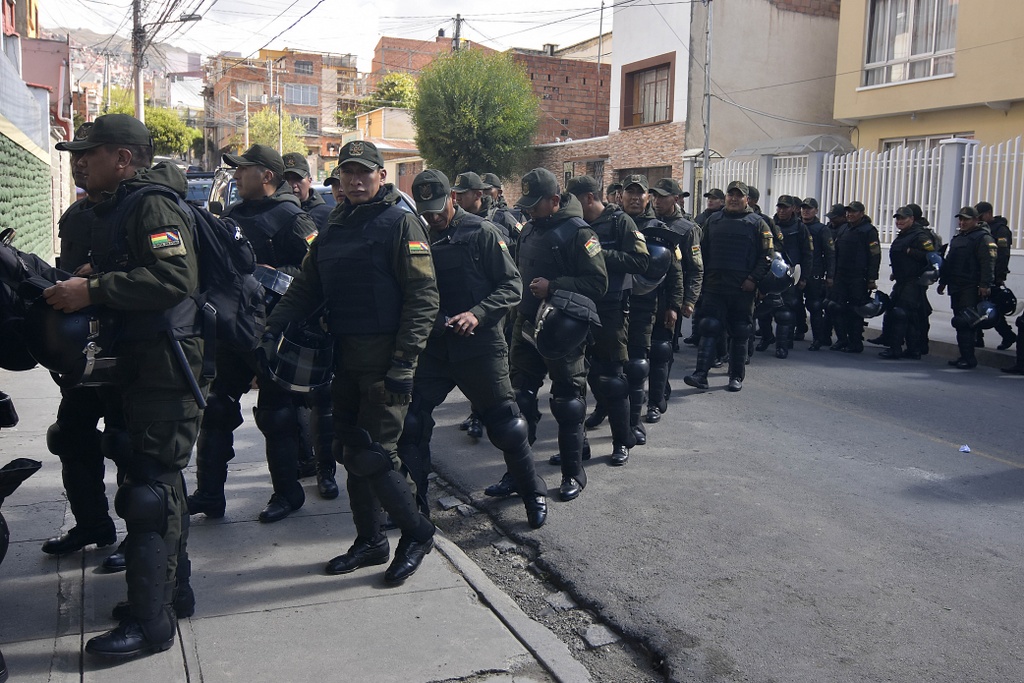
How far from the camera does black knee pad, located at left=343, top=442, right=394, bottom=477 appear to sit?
412cm

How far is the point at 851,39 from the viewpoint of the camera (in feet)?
69.4

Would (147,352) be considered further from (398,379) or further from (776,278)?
(776,278)

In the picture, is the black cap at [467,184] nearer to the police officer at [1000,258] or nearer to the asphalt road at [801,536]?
the asphalt road at [801,536]

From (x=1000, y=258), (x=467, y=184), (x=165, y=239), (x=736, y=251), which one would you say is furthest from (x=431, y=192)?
(x=1000, y=258)

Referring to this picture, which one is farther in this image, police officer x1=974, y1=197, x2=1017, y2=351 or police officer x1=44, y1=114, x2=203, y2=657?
police officer x1=974, y1=197, x2=1017, y2=351

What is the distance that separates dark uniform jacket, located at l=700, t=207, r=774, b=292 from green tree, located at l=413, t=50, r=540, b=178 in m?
22.6

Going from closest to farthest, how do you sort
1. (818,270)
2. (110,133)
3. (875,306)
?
(110,133), (875,306), (818,270)

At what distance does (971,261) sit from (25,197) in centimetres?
1239

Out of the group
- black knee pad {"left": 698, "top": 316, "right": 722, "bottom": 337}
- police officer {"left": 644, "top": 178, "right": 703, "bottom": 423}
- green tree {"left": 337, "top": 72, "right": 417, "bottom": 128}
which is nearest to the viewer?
police officer {"left": 644, "top": 178, "right": 703, "bottom": 423}

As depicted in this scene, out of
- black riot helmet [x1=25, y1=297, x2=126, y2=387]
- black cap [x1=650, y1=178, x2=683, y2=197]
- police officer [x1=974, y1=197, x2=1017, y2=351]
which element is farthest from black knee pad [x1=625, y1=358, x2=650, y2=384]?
police officer [x1=974, y1=197, x2=1017, y2=351]

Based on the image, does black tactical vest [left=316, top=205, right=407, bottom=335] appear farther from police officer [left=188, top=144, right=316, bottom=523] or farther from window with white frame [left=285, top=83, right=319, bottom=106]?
window with white frame [left=285, top=83, right=319, bottom=106]

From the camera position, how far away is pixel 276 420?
201 inches

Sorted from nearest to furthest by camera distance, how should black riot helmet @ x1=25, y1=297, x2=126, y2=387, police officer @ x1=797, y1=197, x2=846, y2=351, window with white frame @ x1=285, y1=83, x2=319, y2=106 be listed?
1. black riot helmet @ x1=25, y1=297, x2=126, y2=387
2. police officer @ x1=797, y1=197, x2=846, y2=351
3. window with white frame @ x1=285, y1=83, x2=319, y2=106

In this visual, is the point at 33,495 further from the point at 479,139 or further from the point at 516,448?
the point at 479,139
